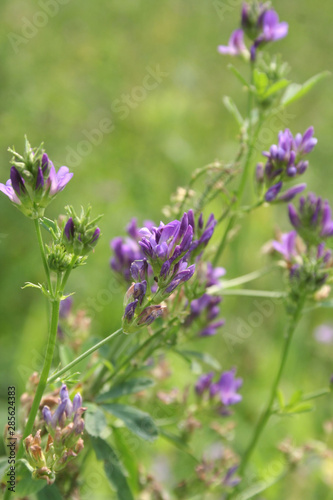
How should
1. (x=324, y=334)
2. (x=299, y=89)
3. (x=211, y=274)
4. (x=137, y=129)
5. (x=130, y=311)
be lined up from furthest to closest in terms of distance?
Answer: (x=137, y=129)
(x=324, y=334)
(x=299, y=89)
(x=211, y=274)
(x=130, y=311)

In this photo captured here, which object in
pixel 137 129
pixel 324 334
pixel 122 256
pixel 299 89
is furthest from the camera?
pixel 137 129

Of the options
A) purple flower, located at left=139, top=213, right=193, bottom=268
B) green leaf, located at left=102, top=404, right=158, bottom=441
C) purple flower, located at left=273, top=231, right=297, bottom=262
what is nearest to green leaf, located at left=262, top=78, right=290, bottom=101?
purple flower, located at left=273, top=231, right=297, bottom=262

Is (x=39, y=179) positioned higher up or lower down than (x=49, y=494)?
higher up

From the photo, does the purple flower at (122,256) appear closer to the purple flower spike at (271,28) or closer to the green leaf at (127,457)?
the green leaf at (127,457)

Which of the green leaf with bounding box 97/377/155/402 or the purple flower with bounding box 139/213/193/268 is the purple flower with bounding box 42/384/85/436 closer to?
the green leaf with bounding box 97/377/155/402

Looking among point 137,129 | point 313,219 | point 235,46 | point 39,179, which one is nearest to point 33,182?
point 39,179


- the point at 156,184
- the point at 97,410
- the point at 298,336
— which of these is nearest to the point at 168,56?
the point at 156,184

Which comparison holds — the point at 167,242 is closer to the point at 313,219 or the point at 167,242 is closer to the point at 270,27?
the point at 313,219
